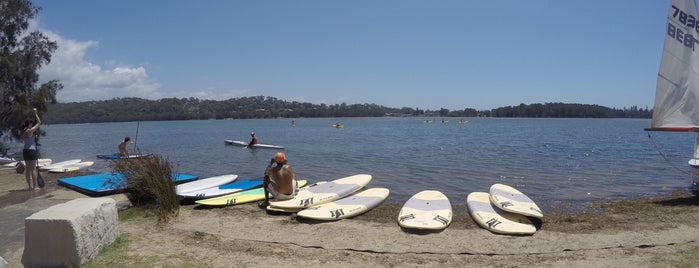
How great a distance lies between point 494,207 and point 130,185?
6.55 meters

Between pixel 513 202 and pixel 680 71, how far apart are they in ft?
15.7

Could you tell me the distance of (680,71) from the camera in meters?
9.36

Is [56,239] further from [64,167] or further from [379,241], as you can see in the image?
[64,167]

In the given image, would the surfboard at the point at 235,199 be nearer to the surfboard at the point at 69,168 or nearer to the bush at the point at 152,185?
the bush at the point at 152,185

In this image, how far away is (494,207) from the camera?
8.20m

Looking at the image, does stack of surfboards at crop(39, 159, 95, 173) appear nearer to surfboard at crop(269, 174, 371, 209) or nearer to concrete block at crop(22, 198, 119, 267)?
surfboard at crop(269, 174, 371, 209)

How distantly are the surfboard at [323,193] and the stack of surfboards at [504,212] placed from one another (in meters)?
2.67

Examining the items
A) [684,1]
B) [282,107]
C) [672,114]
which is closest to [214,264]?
[672,114]

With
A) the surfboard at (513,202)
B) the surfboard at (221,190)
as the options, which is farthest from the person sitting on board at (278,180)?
the surfboard at (513,202)

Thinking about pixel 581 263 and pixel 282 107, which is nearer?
pixel 581 263

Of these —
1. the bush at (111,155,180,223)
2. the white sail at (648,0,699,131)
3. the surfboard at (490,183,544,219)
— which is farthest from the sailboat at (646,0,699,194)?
the bush at (111,155,180,223)

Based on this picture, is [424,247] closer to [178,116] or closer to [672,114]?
[672,114]

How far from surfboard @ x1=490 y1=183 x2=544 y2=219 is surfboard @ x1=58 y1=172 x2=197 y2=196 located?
594 centimetres

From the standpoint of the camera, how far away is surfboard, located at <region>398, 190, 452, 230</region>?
22.6 ft
